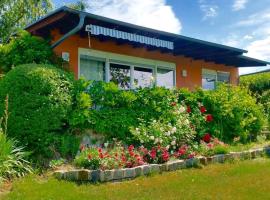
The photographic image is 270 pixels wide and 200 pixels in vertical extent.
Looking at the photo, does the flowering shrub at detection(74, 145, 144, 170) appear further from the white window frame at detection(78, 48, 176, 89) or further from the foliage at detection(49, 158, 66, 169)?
the white window frame at detection(78, 48, 176, 89)

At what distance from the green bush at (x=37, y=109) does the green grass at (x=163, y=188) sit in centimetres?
108

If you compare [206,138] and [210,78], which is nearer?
[206,138]

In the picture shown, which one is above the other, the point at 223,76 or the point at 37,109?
the point at 223,76

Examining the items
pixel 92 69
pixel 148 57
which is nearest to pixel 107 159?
pixel 92 69

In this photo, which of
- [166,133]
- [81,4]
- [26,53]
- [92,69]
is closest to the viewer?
[166,133]

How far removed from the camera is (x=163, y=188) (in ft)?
20.0

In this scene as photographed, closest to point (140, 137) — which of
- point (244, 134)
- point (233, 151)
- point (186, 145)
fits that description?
point (186, 145)

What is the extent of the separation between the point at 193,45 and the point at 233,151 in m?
5.04

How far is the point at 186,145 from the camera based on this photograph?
877cm

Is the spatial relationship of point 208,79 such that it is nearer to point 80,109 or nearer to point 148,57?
point 148,57

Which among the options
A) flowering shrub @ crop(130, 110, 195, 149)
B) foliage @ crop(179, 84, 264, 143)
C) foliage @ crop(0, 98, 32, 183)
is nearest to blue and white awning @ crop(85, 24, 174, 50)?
foliage @ crop(179, 84, 264, 143)

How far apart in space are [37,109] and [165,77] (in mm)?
7788

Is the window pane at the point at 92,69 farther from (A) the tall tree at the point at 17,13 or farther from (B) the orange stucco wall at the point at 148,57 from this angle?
(A) the tall tree at the point at 17,13

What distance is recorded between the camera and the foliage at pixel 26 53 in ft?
31.9
